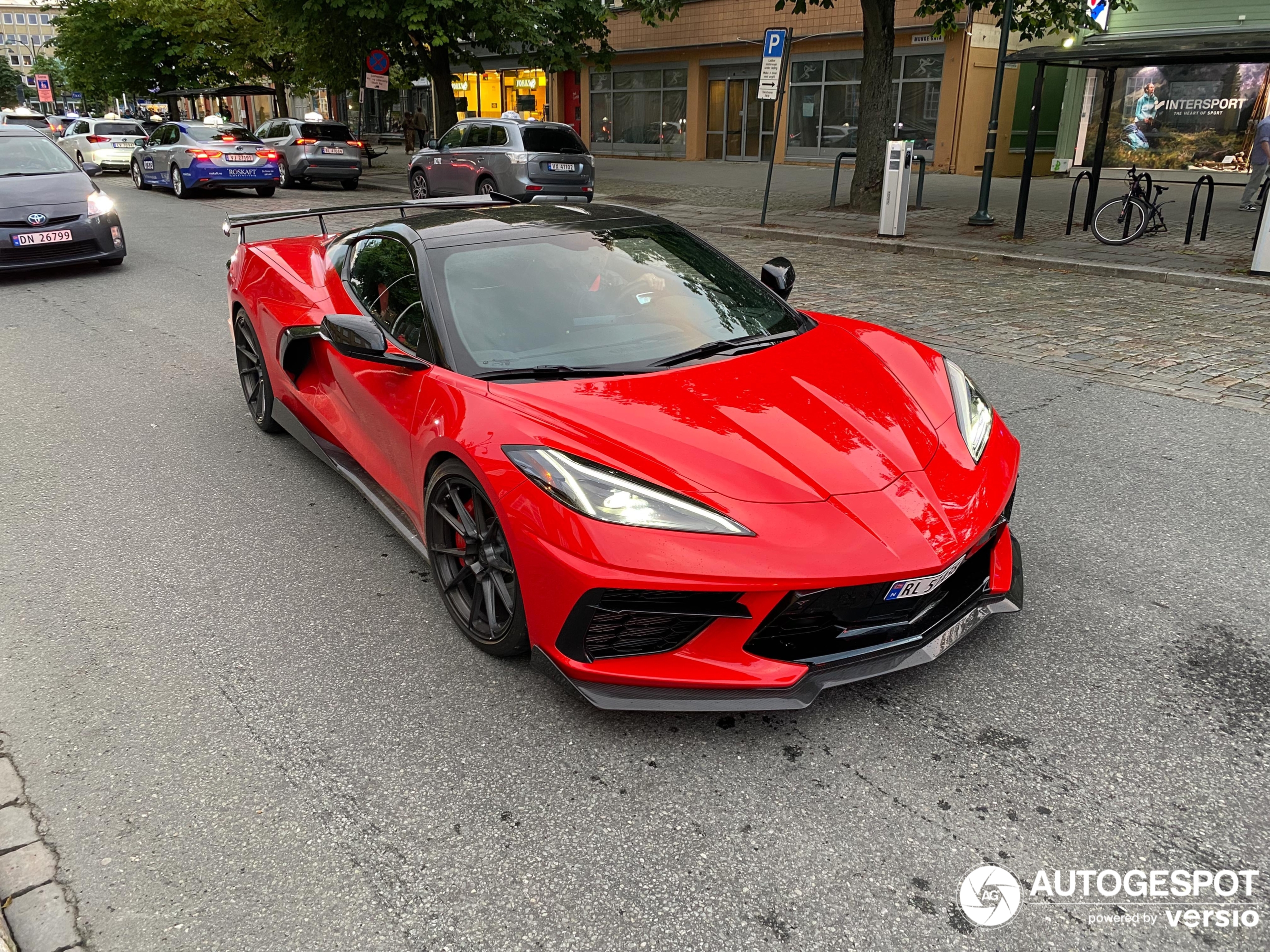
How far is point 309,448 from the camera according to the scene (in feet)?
15.6

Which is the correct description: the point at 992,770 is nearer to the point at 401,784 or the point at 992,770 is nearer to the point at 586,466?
the point at 586,466

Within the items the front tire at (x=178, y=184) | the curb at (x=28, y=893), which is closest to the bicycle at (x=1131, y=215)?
the curb at (x=28, y=893)

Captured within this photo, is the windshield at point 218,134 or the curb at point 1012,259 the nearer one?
the curb at point 1012,259

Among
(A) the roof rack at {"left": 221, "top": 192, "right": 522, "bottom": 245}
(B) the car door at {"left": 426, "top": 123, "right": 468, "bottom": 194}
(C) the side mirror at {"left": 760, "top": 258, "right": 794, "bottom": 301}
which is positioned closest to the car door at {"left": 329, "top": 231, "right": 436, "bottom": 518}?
(A) the roof rack at {"left": 221, "top": 192, "right": 522, "bottom": 245}

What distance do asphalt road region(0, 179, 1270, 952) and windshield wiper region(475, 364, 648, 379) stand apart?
3.13 ft

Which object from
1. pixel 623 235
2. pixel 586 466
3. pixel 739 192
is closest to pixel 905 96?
pixel 739 192

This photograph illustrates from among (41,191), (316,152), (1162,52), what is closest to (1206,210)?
(1162,52)

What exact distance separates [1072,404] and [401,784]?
5056mm

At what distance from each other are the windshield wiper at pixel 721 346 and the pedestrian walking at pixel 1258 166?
1432 centimetres

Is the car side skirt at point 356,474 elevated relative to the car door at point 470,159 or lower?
lower

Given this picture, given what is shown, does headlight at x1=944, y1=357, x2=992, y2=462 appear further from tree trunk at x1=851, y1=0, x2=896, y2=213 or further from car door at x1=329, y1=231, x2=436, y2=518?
tree trunk at x1=851, y1=0, x2=896, y2=213

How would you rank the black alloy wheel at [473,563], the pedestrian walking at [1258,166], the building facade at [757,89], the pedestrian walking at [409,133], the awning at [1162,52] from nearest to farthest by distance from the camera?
1. the black alloy wheel at [473,563]
2. the awning at [1162,52]
3. the pedestrian walking at [1258,166]
4. the building facade at [757,89]
5. the pedestrian walking at [409,133]

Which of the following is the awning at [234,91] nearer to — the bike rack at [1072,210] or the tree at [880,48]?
the tree at [880,48]

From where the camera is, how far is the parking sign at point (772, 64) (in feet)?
45.4
